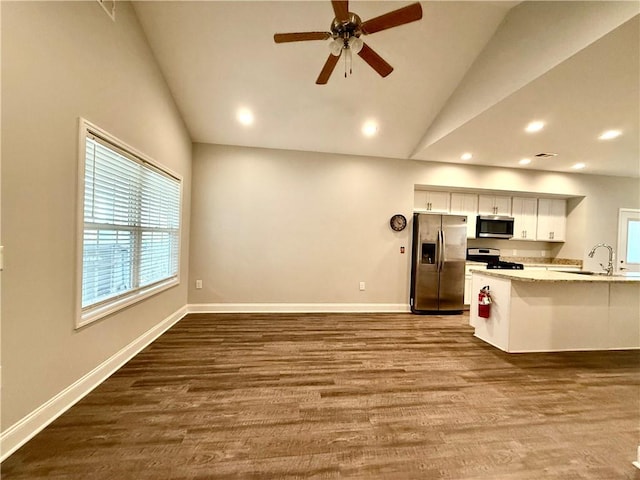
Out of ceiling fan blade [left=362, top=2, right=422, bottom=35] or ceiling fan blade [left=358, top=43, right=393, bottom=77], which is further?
ceiling fan blade [left=358, top=43, right=393, bottom=77]

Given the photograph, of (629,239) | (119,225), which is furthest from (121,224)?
(629,239)

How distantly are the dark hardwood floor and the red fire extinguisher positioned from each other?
45 centimetres

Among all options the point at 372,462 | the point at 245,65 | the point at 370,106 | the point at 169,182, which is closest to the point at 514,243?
the point at 370,106

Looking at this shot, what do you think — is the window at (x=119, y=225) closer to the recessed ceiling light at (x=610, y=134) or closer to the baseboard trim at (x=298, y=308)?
the baseboard trim at (x=298, y=308)

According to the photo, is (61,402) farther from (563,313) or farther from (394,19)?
(563,313)

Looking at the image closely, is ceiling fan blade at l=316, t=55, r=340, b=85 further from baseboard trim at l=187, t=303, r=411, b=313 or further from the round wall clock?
baseboard trim at l=187, t=303, r=411, b=313

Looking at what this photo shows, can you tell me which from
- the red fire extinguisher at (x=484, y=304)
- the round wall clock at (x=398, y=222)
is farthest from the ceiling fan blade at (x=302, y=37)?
the red fire extinguisher at (x=484, y=304)

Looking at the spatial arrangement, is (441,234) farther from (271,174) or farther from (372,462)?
(372,462)

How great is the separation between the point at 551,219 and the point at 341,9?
18.9ft

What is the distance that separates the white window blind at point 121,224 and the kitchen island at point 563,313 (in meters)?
4.04

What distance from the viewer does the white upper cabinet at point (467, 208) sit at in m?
4.80

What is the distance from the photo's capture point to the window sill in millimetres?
1903

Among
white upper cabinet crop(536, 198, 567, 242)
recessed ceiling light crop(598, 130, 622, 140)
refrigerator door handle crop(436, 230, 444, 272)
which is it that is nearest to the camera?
recessed ceiling light crop(598, 130, 622, 140)

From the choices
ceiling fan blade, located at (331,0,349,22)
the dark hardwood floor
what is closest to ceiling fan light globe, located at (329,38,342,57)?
ceiling fan blade, located at (331,0,349,22)
